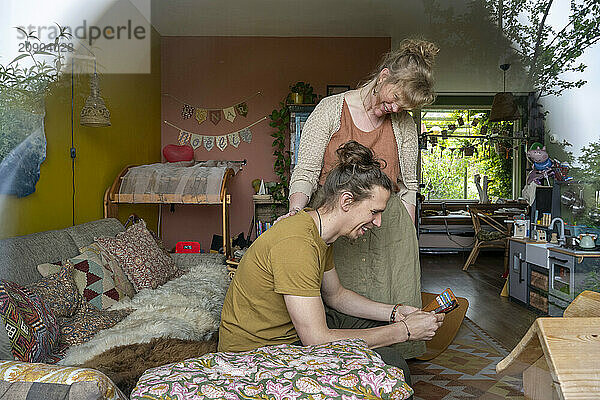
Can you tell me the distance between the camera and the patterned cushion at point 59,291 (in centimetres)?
214

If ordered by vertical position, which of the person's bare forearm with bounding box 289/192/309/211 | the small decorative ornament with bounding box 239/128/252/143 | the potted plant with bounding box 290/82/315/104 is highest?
the potted plant with bounding box 290/82/315/104

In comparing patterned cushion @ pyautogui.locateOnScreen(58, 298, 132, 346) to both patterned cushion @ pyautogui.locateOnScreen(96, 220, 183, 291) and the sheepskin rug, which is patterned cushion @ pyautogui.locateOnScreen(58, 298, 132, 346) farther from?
patterned cushion @ pyautogui.locateOnScreen(96, 220, 183, 291)

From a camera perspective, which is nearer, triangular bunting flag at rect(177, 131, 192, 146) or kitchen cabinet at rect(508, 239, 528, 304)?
kitchen cabinet at rect(508, 239, 528, 304)

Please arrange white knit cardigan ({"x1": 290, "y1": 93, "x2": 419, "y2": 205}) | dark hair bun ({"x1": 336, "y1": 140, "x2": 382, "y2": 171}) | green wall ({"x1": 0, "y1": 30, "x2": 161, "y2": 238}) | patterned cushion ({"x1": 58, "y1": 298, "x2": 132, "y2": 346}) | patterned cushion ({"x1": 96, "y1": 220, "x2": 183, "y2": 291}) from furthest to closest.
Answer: patterned cushion ({"x1": 96, "y1": 220, "x2": 183, "y2": 291}), green wall ({"x1": 0, "y1": 30, "x2": 161, "y2": 238}), patterned cushion ({"x1": 58, "y1": 298, "x2": 132, "y2": 346}), white knit cardigan ({"x1": 290, "y1": 93, "x2": 419, "y2": 205}), dark hair bun ({"x1": 336, "y1": 140, "x2": 382, "y2": 171})

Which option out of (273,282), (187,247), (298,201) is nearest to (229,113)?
(187,247)

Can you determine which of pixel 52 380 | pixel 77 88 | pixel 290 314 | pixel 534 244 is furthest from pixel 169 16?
pixel 52 380

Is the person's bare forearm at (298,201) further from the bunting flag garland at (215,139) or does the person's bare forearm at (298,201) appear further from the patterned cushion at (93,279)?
the bunting flag garland at (215,139)

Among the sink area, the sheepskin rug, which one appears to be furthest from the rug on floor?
the sheepskin rug

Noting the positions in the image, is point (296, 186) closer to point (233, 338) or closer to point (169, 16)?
point (233, 338)

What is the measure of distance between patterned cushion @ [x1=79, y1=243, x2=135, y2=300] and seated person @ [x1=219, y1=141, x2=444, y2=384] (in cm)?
131

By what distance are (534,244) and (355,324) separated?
1063 millimetres

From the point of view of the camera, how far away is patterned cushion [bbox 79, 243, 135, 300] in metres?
2.73

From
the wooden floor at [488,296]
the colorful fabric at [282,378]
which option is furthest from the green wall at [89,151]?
the wooden floor at [488,296]

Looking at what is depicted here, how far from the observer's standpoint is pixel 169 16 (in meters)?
5.05
